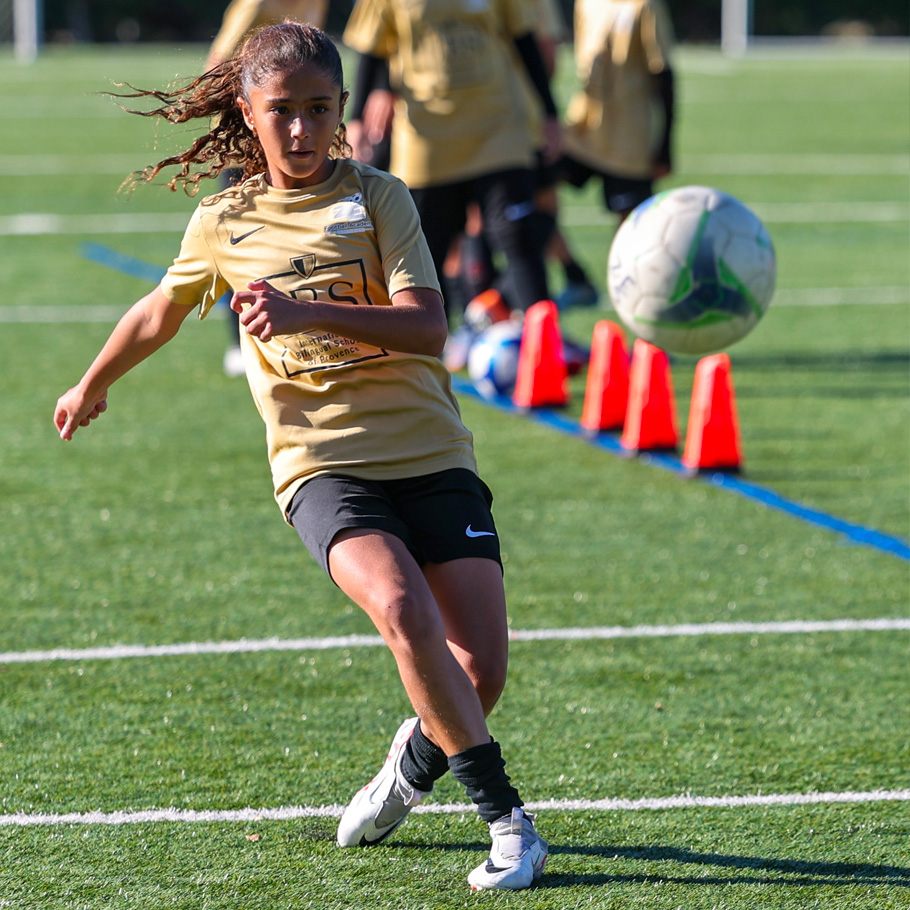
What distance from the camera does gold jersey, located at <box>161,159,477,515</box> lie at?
3.45 m

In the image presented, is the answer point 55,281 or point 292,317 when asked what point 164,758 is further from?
point 55,281

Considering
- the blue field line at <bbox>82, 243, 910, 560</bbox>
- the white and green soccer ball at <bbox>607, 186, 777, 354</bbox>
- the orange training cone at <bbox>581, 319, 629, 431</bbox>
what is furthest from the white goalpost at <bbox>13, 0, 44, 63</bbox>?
the white and green soccer ball at <bbox>607, 186, 777, 354</bbox>

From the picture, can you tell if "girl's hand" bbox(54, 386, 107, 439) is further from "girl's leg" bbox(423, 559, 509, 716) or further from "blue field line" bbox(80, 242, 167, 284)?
"blue field line" bbox(80, 242, 167, 284)

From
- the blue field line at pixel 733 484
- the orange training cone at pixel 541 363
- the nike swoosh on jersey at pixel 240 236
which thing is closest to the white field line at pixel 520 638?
the blue field line at pixel 733 484

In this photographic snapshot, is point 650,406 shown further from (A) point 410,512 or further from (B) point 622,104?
(A) point 410,512

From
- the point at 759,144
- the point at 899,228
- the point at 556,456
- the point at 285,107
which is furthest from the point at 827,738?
the point at 759,144

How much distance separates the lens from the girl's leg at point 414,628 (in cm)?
326

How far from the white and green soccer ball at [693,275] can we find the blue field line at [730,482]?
1.41 m

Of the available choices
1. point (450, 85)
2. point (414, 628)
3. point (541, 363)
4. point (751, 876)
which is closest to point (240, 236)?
point (414, 628)

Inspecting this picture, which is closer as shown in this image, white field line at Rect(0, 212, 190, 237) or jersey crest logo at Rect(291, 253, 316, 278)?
jersey crest logo at Rect(291, 253, 316, 278)

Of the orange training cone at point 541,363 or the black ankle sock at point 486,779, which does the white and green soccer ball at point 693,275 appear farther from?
the orange training cone at point 541,363

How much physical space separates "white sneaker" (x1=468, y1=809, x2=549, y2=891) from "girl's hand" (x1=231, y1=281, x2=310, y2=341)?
1.14 m

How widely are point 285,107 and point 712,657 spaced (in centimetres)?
235

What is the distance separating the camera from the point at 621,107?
942 cm
